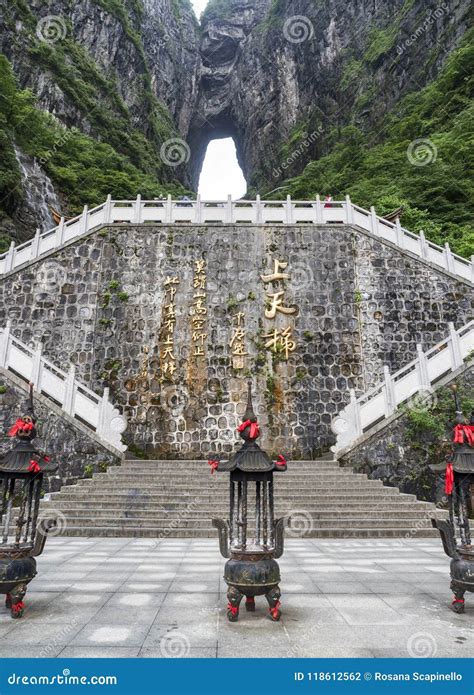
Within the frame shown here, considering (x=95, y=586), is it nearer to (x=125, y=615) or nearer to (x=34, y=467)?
(x=125, y=615)

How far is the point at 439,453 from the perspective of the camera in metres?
10.5

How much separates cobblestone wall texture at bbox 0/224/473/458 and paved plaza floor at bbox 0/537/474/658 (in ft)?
24.6

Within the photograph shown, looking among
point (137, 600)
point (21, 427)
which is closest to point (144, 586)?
point (137, 600)

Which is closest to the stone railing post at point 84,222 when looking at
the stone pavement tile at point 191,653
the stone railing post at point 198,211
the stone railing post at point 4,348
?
the stone railing post at point 198,211

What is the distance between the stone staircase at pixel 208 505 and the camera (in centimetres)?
811

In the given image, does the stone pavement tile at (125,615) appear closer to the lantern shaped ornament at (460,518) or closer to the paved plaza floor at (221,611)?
the paved plaza floor at (221,611)

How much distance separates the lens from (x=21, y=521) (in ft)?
14.1

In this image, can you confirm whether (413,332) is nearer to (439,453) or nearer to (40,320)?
(439,453)

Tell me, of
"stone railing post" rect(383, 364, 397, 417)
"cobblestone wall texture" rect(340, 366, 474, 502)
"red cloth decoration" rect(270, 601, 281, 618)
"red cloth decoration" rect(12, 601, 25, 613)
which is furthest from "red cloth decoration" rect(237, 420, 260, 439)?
"stone railing post" rect(383, 364, 397, 417)

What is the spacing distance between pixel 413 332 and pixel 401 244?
3.14 m

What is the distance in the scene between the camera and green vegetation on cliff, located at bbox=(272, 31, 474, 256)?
21.1 m

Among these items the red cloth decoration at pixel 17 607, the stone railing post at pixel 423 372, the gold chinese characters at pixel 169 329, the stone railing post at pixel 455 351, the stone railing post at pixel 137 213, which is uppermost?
the stone railing post at pixel 137 213

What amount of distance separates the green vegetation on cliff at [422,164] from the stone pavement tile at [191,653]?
1856 cm
